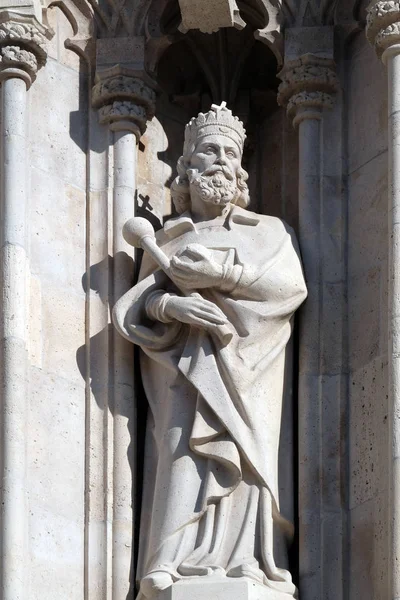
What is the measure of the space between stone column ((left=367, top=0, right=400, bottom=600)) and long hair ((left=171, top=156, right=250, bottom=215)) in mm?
897

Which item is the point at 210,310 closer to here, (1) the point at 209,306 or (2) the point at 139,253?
(1) the point at 209,306

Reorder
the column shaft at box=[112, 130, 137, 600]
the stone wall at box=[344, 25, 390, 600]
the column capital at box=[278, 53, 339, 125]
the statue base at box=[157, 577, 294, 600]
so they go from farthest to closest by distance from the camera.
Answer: the column capital at box=[278, 53, 339, 125] < the column shaft at box=[112, 130, 137, 600] < the stone wall at box=[344, 25, 390, 600] < the statue base at box=[157, 577, 294, 600]

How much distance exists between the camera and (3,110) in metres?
14.3

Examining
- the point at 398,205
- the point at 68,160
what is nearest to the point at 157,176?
the point at 68,160

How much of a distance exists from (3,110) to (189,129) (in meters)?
0.96

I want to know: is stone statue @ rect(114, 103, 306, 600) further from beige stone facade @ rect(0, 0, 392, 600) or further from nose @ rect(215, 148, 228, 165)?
beige stone facade @ rect(0, 0, 392, 600)

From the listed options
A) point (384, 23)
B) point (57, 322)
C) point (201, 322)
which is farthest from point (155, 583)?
point (384, 23)

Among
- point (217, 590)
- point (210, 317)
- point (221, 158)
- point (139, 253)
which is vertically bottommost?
point (217, 590)

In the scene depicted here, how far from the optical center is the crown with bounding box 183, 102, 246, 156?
14.3m

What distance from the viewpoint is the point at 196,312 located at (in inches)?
544

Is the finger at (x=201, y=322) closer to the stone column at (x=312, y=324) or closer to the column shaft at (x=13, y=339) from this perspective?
the stone column at (x=312, y=324)

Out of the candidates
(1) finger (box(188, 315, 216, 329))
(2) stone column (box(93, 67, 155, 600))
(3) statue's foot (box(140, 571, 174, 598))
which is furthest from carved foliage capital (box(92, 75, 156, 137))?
(3) statue's foot (box(140, 571, 174, 598))

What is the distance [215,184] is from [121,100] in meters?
0.79

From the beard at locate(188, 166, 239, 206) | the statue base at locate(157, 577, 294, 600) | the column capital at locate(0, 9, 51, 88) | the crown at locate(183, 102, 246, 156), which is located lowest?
the statue base at locate(157, 577, 294, 600)
